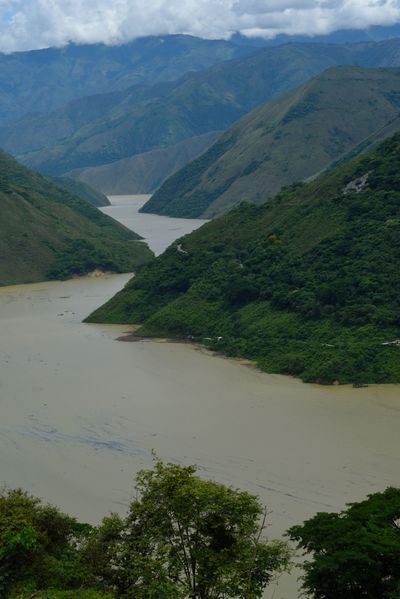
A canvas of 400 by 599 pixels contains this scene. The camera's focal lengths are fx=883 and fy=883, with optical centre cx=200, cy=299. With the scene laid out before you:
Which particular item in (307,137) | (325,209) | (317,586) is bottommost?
(317,586)

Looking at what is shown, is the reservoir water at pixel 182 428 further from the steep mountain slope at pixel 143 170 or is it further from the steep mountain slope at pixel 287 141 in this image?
the steep mountain slope at pixel 143 170

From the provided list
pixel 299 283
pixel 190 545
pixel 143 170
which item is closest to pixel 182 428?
pixel 190 545

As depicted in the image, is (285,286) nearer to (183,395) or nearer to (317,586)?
(183,395)

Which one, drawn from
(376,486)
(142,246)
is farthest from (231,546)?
(142,246)

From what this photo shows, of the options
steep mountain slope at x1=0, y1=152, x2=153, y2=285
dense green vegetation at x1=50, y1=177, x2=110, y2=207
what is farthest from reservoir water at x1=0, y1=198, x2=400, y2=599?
dense green vegetation at x1=50, y1=177, x2=110, y2=207

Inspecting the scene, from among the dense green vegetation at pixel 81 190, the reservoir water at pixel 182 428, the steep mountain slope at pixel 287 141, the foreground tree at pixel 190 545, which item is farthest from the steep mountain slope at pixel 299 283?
the dense green vegetation at pixel 81 190

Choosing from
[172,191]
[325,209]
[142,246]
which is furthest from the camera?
[172,191]
